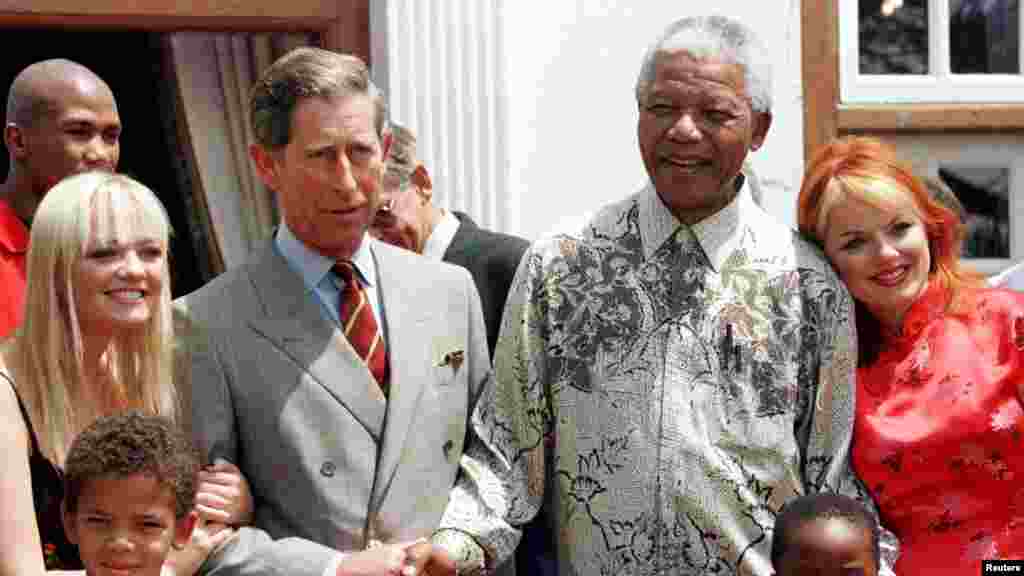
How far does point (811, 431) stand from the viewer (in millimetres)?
3949

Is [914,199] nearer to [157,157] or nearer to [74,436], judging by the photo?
[74,436]

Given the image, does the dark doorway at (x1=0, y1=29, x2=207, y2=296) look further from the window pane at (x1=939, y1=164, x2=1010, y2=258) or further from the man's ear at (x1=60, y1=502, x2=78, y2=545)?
the man's ear at (x1=60, y1=502, x2=78, y2=545)

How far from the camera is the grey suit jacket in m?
3.78

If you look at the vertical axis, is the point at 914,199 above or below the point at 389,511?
above

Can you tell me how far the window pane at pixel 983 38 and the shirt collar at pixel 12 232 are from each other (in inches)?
123

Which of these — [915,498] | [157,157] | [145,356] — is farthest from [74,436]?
[157,157]

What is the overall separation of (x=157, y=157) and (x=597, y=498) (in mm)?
3092

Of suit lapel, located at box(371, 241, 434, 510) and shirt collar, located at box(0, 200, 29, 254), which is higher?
shirt collar, located at box(0, 200, 29, 254)

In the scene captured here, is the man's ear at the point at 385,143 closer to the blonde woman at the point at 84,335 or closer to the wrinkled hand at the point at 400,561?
the blonde woman at the point at 84,335

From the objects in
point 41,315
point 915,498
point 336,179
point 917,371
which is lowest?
point 915,498

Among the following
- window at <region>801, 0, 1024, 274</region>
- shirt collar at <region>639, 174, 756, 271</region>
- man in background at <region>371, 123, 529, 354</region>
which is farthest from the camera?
window at <region>801, 0, 1024, 274</region>

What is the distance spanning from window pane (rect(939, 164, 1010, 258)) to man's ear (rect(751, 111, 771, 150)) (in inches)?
92.2

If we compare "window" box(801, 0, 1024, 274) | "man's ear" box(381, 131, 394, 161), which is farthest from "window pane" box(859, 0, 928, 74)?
"man's ear" box(381, 131, 394, 161)

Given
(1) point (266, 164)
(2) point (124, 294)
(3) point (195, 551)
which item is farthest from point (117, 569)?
(1) point (266, 164)
